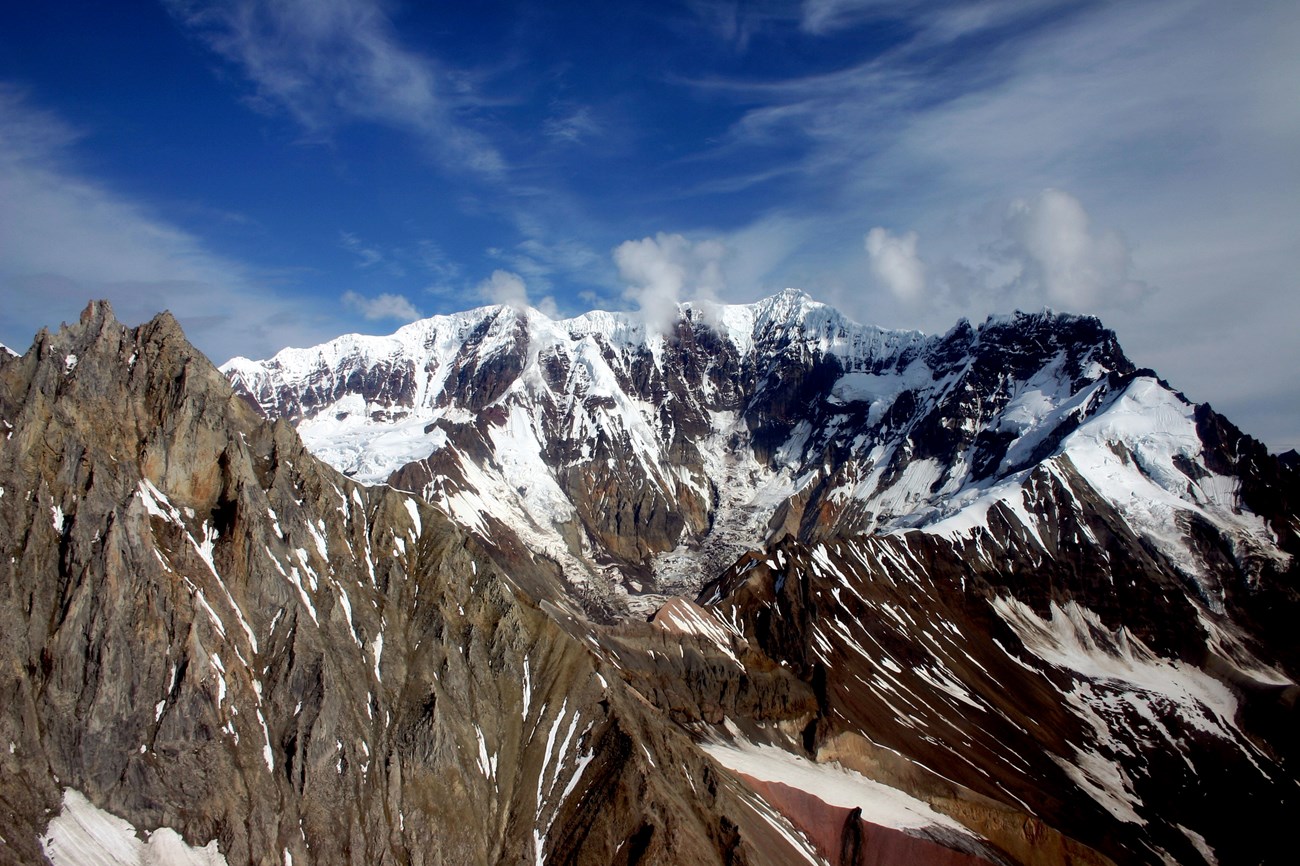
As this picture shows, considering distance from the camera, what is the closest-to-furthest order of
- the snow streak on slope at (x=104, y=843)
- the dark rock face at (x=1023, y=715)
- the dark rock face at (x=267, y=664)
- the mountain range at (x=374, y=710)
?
1. the snow streak on slope at (x=104, y=843)
2. the dark rock face at (x=267, y=664)
3. the mountain range at (x=374, y=710)
4. the dark rock face at (x=1023, y=715)

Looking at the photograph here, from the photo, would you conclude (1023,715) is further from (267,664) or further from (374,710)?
(267,664)

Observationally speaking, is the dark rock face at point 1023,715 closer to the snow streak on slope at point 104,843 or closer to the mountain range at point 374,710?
the mountain range at point 374,710

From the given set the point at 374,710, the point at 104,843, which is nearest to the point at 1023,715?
the point at 374,710

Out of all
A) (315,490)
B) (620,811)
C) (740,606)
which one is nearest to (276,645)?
(315,490)

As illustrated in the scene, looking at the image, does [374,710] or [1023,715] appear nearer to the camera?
[374,710]

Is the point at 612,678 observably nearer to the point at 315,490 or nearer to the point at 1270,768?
the point at 315,490

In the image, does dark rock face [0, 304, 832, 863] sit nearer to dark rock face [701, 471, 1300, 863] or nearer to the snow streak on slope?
the snow streak on slope

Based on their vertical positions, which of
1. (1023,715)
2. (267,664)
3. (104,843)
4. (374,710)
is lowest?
(104,843)

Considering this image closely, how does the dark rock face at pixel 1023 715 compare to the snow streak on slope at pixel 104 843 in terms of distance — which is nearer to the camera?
the snow streak on slope at pixel 104 843

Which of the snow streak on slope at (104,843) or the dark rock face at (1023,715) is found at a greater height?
the dark rock face at (1023,715)

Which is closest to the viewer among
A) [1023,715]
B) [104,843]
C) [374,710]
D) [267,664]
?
[104,843]

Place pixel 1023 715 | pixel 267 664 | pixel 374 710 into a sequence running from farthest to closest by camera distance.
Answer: pixel 1023 715
pixel 374 710
pixel 267 664

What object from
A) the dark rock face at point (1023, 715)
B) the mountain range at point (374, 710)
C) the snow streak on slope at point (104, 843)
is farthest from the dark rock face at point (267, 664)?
the dark rock face at point (1023, 715)
